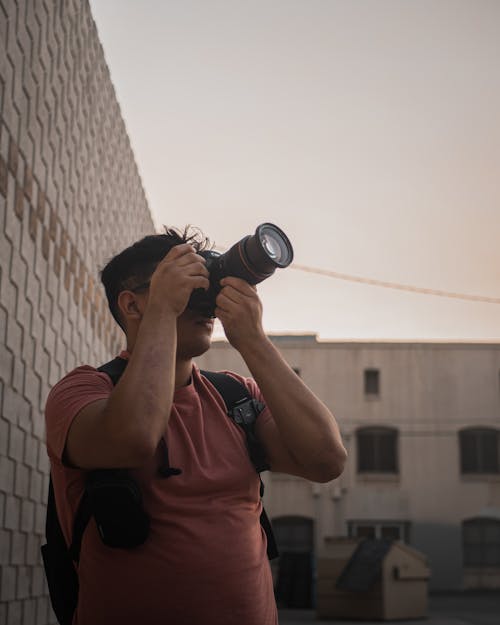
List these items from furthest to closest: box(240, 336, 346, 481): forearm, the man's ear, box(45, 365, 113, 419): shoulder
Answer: the man's ear
box(240, 336, 346, 481): forearm
box(45, 365, 113, 419): shoulder

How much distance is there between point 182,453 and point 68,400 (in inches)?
10.2

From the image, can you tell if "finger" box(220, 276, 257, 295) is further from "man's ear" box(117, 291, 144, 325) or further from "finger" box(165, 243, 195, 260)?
"man's ear" box(117, 291, 144, 325)

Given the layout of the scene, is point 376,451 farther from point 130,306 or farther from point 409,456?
point 130,306

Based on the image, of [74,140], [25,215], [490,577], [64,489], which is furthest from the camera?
[490,577]

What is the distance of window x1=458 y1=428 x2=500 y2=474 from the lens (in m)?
25.1

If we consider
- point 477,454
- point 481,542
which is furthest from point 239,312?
point 477,454

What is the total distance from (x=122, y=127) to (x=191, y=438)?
713 cm

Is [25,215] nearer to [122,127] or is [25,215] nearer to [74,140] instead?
[74,140]

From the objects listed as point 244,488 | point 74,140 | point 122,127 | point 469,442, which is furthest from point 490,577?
point 244,488

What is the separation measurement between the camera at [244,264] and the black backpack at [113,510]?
232mm

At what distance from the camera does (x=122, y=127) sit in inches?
339

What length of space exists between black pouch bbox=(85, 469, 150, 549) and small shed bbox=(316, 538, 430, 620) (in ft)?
36.9

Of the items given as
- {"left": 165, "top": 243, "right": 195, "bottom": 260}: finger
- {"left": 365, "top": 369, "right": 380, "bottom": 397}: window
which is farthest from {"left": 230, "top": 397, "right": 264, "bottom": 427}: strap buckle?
{"left": 365, "top": 369, "right": 380, "bottom": 397}: window

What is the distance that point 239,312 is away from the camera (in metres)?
1.94
